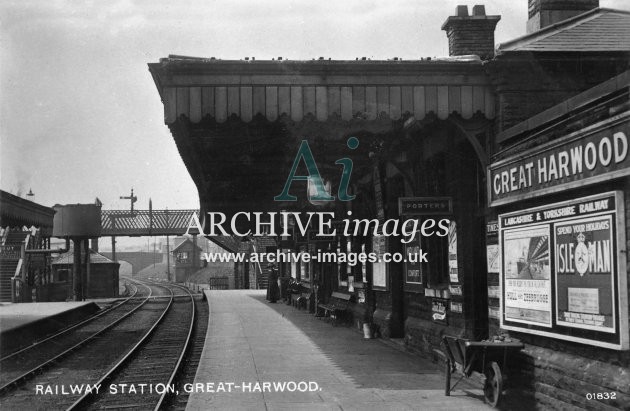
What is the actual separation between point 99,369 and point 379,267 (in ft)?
18.9

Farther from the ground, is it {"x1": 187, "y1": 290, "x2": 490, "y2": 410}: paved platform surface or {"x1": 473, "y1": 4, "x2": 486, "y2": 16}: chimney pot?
{"x1": 473, "y1": 4, "x2": 486, "y2": 16}: chimney pot

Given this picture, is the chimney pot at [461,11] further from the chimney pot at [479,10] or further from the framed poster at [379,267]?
the framed poster at [379,267]

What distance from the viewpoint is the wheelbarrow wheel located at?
7.33 meters

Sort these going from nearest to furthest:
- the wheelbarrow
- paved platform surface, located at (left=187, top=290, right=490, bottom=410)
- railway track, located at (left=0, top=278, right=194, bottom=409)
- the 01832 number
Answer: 1. the 01832 number
2. the wheelbarrow
3. paved platform surface, located at (left=187, top=290, right=490, bottom=410)
4. railway track, located at (left=0, top=278, right=194, bottom=409)

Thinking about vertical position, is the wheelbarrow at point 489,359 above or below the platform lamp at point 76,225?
below

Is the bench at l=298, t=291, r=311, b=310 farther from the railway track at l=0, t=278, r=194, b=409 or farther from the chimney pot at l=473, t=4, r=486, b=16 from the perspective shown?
the chimney pot at l=473, t=4, r=486, b=16

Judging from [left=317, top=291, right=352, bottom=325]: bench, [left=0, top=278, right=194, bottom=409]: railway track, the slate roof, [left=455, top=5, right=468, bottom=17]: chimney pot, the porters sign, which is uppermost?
[left=455, top=5, right=468, bottom=17]: chimney pot

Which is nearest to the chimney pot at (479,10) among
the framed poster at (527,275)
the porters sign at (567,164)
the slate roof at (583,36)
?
the slate roof at (583,36)

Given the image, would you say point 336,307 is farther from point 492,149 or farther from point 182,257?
point 182,257

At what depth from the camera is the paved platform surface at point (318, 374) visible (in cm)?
793

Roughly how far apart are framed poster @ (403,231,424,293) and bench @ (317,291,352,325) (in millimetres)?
4745

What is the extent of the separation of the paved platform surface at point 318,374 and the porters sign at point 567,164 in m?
2.41

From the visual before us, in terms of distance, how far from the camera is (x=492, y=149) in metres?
8.62

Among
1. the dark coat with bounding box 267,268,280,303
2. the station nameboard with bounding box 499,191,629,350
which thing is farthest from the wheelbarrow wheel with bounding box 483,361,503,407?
the dark coat with bounding box 267,268,280,303
